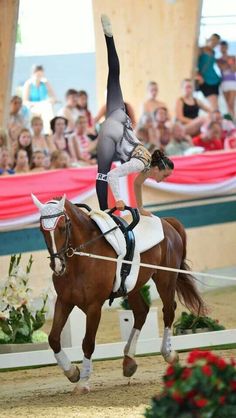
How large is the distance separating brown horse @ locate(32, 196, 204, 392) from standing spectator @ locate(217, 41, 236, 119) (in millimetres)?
7810

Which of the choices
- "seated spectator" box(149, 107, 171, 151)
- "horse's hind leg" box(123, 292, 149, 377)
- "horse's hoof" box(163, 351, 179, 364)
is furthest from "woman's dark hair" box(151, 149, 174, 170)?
"seated spectator" box(149, 107, 171, 151)

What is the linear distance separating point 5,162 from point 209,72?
5080 millimetres

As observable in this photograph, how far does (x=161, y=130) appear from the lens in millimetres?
14930

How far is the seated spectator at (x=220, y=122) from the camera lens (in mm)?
15766

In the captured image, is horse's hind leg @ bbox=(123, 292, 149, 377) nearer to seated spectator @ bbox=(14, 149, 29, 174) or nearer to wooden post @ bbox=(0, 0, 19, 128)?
seated spectator @ bbox=(14, 149, 29, 174)

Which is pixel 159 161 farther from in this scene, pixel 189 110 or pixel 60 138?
pixel 189 110

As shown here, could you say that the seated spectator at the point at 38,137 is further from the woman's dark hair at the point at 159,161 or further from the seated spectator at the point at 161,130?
the woman's dark hair at the point at 159,161

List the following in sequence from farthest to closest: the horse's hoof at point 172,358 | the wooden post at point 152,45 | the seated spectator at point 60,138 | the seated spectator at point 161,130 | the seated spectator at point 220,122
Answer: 1. the wooden post at point 152,45
2. the seated spectator at point 220,122
3. the seated spectator at point 161,130
4. the seated spectator at point 60,138
5. the horse's hoof at point 172,358

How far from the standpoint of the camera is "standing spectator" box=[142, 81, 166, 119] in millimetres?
15462

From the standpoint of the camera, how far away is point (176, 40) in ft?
54.6

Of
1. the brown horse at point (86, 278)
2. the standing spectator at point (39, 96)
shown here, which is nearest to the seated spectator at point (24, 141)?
the standing spectator at point (39, 96)

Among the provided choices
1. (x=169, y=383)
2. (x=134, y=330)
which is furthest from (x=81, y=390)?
(x=169, y=383)

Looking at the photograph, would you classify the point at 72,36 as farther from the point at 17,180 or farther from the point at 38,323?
the point at 38,323

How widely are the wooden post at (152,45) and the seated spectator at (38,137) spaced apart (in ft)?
8.71
